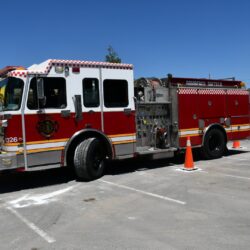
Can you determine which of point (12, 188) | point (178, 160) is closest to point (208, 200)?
point (12, 188)

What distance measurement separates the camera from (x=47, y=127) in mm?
8141

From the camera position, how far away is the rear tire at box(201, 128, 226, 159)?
11461 millimetres

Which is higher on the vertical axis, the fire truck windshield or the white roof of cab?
the white roof of cab

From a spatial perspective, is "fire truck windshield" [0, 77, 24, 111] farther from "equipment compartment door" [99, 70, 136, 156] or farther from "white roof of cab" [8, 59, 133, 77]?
"equipment compartment door" [99, 70, 136, 156]

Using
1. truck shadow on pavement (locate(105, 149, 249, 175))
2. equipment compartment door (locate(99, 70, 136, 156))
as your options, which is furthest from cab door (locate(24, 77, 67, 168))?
truck shadow on pavement (locate(105, 149, 249, 175))

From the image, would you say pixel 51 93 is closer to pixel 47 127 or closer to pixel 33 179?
pixel 47 127

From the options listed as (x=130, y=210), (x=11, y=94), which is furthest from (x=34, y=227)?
(x=11, y=94)

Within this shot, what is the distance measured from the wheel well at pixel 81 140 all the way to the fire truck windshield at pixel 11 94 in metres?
1.48

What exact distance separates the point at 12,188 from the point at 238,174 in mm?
5282

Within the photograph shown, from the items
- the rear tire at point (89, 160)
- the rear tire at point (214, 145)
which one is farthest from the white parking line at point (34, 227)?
the rear tire at point (214, 145)

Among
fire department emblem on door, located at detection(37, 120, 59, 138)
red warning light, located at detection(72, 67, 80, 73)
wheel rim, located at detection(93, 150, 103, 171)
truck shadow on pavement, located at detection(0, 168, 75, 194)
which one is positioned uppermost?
red warning light, located at detection(72, 67, 80, 73)

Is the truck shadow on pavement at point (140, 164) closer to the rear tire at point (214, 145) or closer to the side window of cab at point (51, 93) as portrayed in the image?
the rear tire at point (214, 145)

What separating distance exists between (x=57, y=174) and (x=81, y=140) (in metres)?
1.62

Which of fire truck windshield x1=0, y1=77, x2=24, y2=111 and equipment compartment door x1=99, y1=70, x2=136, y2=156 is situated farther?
equipment compartment door x1=99, y1=70, x2=136, y2=156
